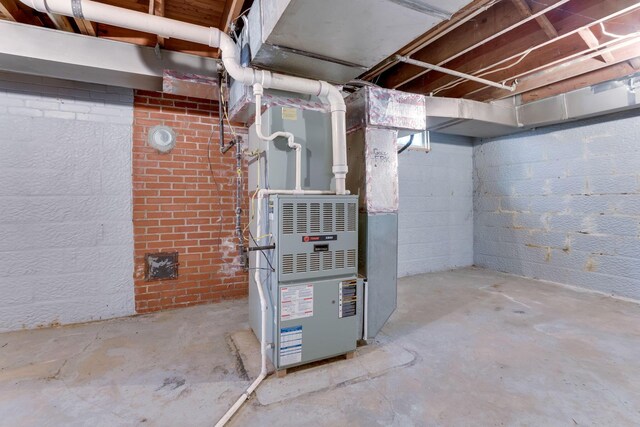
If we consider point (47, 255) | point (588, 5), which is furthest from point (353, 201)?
point (47, 255)

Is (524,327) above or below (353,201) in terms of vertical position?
below

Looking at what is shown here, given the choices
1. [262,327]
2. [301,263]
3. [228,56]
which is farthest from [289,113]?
[262,327]

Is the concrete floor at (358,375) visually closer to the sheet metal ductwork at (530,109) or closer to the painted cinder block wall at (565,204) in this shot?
the painted cinder block wall at (565,204)

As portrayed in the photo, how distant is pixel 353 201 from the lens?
2.09 meters

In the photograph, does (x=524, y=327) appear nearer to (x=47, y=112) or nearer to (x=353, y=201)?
(x=353, y=201)

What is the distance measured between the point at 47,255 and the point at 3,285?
36cm

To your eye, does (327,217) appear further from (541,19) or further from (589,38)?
(589,38)

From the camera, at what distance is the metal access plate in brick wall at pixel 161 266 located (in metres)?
2.91

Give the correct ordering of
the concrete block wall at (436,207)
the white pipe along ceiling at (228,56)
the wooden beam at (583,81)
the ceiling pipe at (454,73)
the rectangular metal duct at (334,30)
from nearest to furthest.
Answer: the rectangular metal duct at (334,30), the white pipe along ceiling at (228,56), the ceiling pipe at (454,73), the wooden beam at (583,81), the concrete block wall at (436,207)

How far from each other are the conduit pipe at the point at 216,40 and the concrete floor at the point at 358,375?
1292 mm

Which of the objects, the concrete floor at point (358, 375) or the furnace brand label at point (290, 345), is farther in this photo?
the furnace brand label at point (290, 345)

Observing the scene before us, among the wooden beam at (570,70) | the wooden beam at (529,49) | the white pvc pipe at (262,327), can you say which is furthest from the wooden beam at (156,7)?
the wooden beam at (570,70)

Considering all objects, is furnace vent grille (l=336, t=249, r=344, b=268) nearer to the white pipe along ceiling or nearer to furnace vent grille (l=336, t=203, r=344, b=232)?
furnace vent grille (l=336, t=203, r=344, b=232)

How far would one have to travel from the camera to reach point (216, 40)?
200cm
